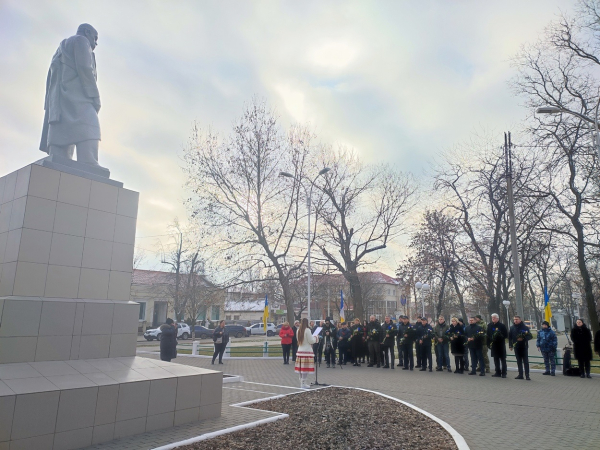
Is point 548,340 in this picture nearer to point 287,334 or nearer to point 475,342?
point 475,342

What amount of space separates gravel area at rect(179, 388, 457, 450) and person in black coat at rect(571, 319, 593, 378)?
7716 mm

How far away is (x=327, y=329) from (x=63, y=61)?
13.1m

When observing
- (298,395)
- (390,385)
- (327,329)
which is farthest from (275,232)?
(298,395)

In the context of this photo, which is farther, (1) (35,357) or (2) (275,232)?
(2) (275,232)

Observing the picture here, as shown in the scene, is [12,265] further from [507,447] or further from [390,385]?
[390,385]

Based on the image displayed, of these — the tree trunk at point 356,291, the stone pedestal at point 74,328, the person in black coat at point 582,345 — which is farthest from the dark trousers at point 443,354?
the tree trunk at point 356,291

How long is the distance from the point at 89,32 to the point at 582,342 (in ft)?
50.6

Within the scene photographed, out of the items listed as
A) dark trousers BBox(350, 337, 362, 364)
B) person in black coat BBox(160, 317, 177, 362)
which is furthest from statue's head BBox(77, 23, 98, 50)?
dark trousers BBox(350, 337, 362, 364)

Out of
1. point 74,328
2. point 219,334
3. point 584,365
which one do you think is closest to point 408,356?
point 584,365

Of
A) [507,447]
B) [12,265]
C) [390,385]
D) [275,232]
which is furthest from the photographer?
[275,232]

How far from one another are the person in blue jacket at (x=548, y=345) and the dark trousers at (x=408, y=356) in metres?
4.16

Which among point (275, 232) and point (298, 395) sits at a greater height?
point (275, 232)

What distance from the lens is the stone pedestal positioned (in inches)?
207

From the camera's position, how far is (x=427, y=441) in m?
5.90
